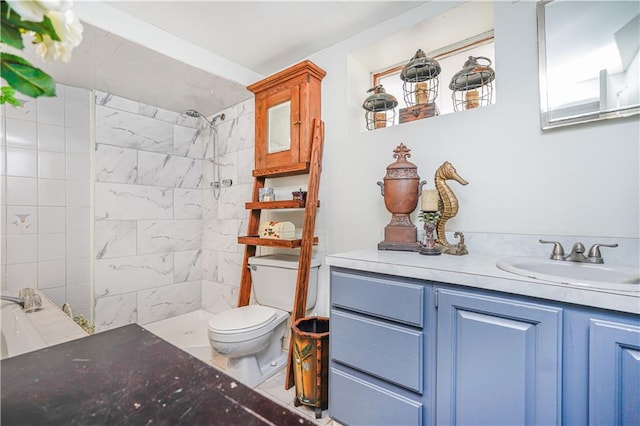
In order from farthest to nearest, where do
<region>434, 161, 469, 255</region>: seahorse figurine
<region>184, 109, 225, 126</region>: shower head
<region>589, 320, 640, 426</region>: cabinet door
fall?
<region>184, 109, 225, 126</region>: shower head
<region>434, 161, 469, 255</region>: seahorse figurine
<region>589, 320, 640, 426</region>: cabinet door

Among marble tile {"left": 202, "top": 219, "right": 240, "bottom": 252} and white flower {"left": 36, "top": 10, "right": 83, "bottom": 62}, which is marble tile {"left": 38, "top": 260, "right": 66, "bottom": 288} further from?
white flower {"left": 36, "top": 10, "right": 83, "bottom": 62}

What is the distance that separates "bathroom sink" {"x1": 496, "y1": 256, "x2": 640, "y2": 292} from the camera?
102 centimetres

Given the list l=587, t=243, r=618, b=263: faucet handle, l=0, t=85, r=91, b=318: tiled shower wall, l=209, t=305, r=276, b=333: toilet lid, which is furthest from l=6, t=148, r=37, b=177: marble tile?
l=587, t=243, r=618, b=263: faucet handle

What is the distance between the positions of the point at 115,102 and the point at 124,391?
2858mm

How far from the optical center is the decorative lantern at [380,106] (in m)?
1.96

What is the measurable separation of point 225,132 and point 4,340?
7.12 feet

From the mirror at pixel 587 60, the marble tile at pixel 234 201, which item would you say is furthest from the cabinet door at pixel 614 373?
the marble tile at pixel 234 201

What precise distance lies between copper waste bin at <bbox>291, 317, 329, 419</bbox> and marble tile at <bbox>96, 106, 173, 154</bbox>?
2266 millimetres

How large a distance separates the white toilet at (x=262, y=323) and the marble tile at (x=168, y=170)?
137cm

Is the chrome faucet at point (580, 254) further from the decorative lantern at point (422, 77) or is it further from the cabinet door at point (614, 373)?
the decorative lantern at point (422, 77)

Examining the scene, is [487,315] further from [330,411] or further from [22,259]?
[22,259]

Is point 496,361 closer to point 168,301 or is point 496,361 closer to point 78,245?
point 168,301

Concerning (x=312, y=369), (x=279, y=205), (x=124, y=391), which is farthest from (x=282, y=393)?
(x=124, y=391)

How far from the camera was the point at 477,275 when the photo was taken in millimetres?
1047
